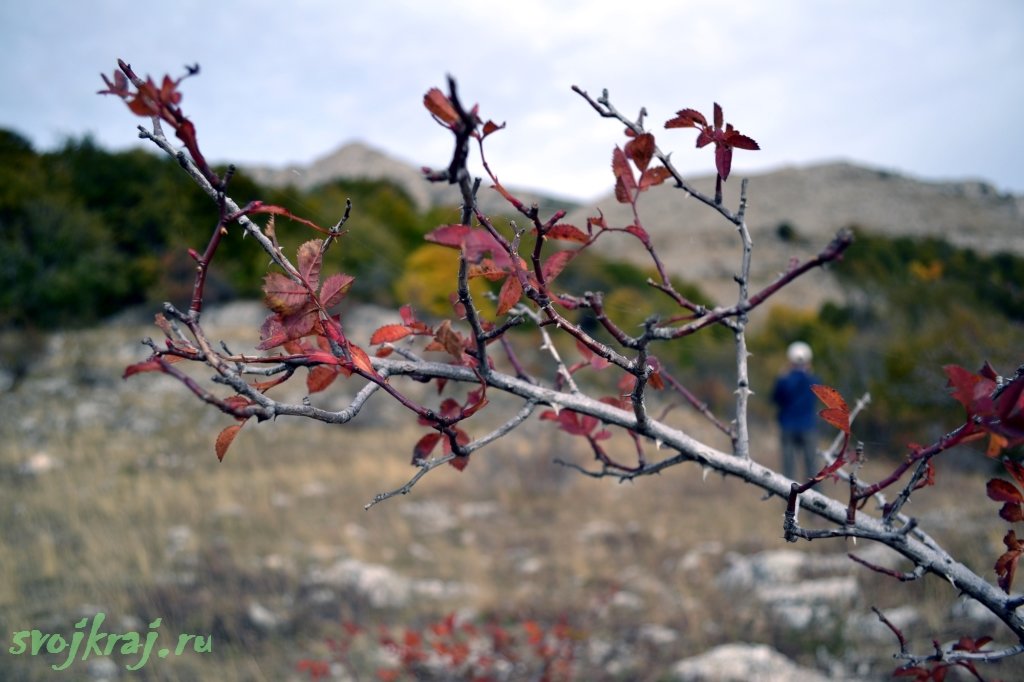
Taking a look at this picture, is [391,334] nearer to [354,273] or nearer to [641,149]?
[641,149]

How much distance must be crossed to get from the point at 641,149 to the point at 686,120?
0.35 feet

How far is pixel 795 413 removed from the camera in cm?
655

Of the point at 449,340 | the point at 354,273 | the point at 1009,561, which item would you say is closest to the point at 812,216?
the point at 354,273

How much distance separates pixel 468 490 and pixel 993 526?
5.60m

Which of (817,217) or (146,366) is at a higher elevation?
(817,217)

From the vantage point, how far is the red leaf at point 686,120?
105 centimetres

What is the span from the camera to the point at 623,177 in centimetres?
108

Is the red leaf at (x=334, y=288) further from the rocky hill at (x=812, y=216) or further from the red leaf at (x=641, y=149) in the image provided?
the rocky hill at (x=812, y=216)

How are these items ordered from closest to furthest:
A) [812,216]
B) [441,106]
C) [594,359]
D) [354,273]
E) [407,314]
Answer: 1. [441,106]
2. [407,314]
3. [594,359]
4. [354,273]
5. [812,216]

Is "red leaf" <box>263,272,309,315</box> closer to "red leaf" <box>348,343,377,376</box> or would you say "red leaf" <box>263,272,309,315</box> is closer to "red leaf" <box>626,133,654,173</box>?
"red leaf" <box>348,343,377,376</box>

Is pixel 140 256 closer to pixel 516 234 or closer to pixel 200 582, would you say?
pixel 200 582

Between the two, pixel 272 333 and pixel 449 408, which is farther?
pixel 449 408

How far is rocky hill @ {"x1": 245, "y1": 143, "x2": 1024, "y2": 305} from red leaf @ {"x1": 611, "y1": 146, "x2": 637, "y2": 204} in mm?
23254

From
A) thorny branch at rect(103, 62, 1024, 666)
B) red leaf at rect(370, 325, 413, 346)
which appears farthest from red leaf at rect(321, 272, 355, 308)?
red leaf at rect(370, 325, 413, 346)
